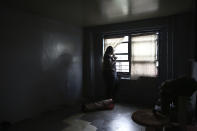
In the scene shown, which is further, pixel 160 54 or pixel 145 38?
pixel 145 38

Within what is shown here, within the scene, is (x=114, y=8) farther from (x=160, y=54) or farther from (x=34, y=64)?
(x=34, y=64)

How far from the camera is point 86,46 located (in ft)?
15.4

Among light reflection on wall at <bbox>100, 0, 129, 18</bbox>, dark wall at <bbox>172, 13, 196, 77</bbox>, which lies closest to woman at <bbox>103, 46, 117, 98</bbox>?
light reflection on wall at <bbox>100, 0, 129, 18</bbox>

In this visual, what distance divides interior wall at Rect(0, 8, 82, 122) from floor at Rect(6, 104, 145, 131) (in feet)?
1.03

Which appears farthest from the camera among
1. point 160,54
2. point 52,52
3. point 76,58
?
point 76,58

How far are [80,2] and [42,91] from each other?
2.13 m

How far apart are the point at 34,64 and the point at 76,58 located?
55.3 inches

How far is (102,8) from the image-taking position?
2.97 meters

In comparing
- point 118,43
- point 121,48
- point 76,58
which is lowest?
point 76,58

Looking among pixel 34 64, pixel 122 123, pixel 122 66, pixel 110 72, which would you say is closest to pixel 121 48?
pixel 122 66

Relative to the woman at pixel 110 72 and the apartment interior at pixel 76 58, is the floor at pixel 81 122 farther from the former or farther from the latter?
the woman at pixel 110 72

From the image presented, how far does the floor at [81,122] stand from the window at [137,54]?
3.76 ft

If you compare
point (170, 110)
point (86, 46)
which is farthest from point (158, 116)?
point (86, 46)

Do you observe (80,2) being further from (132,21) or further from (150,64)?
(150,64)
